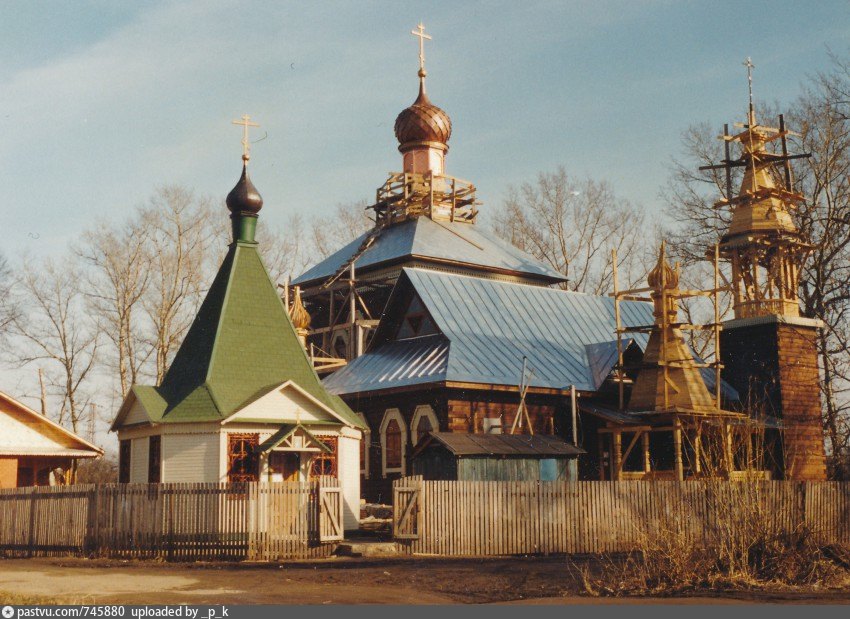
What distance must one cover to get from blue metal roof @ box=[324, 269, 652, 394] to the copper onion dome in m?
11.3

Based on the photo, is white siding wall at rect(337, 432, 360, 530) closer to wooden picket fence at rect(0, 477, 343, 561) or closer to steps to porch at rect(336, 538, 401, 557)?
wooden picket fence at rect(0, 477, 343, 561)

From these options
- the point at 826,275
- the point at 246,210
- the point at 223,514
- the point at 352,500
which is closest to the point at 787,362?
the point at 826,275

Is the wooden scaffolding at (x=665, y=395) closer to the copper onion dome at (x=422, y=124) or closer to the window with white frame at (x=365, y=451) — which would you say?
the window with white frame at (x=365, y=451)


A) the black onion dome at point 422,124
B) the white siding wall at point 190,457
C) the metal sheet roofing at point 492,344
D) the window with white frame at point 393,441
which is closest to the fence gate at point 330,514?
the white siding wall at point 190,457

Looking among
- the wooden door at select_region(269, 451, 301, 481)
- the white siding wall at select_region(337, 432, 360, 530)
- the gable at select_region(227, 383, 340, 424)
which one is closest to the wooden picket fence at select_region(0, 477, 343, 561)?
the gable at select_region(227, 383, 340, 424)

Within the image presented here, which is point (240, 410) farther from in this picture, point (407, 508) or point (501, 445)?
point (501, 445)

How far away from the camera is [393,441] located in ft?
96.1

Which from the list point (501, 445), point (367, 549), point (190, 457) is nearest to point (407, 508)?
point (367, 549)

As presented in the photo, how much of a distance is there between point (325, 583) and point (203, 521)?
5258 millimetres

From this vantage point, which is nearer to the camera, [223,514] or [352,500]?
[223,514]

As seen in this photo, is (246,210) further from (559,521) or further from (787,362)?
(787,362)

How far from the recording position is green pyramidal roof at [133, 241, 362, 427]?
22906 mm

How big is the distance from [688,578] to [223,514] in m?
9.23

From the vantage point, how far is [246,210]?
26844 mm
